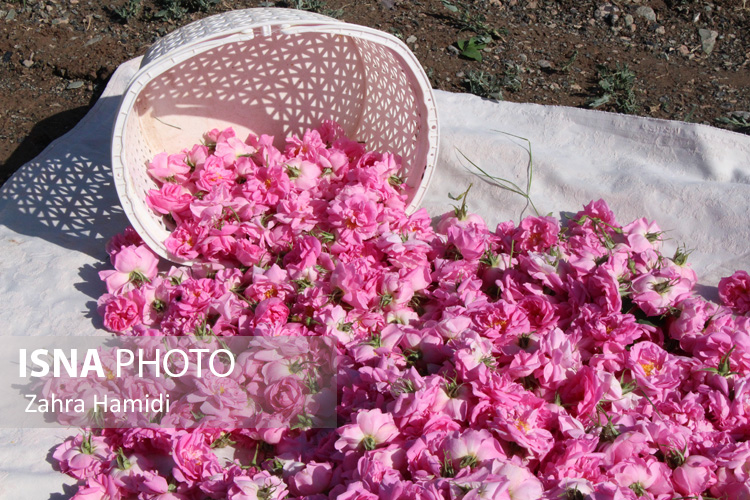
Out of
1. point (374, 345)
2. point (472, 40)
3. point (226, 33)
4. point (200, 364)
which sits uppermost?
point (226, 33)

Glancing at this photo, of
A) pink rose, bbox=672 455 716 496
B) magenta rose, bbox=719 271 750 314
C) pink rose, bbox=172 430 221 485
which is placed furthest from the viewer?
magenta rose, bbox=719 271 750 314

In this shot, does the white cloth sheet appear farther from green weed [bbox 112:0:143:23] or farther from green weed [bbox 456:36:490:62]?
green weed [bbox 112:0:143:23]

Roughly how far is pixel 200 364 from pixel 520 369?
2.14 ft

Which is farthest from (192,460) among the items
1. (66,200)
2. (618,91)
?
(618,91)

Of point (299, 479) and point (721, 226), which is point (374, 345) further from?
point (721, 226)

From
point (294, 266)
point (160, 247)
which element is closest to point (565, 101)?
point (294, 266)

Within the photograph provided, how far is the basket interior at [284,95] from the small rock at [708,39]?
1.42 m

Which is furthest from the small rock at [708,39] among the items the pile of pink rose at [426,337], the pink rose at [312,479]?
the pink rose at [312,479]

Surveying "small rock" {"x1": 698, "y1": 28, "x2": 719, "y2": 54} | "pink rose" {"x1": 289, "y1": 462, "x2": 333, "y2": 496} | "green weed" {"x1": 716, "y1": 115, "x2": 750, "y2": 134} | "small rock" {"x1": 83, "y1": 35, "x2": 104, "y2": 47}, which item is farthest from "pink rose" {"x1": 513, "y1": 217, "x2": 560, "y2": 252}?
"small rock" {"x1": 83, "y1": 35, "x2": 104, "y2": 47}

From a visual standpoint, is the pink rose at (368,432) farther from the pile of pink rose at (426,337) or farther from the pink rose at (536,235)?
the pink rose at (536,235)

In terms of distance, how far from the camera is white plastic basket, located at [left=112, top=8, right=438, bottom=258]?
1.97 metres

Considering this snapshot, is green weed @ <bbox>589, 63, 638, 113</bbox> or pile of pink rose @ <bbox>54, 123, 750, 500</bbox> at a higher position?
green weed @ <bbox>589, 63, 638, 113</bbox>

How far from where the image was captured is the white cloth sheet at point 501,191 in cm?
190

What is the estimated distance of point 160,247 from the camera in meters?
1.87
